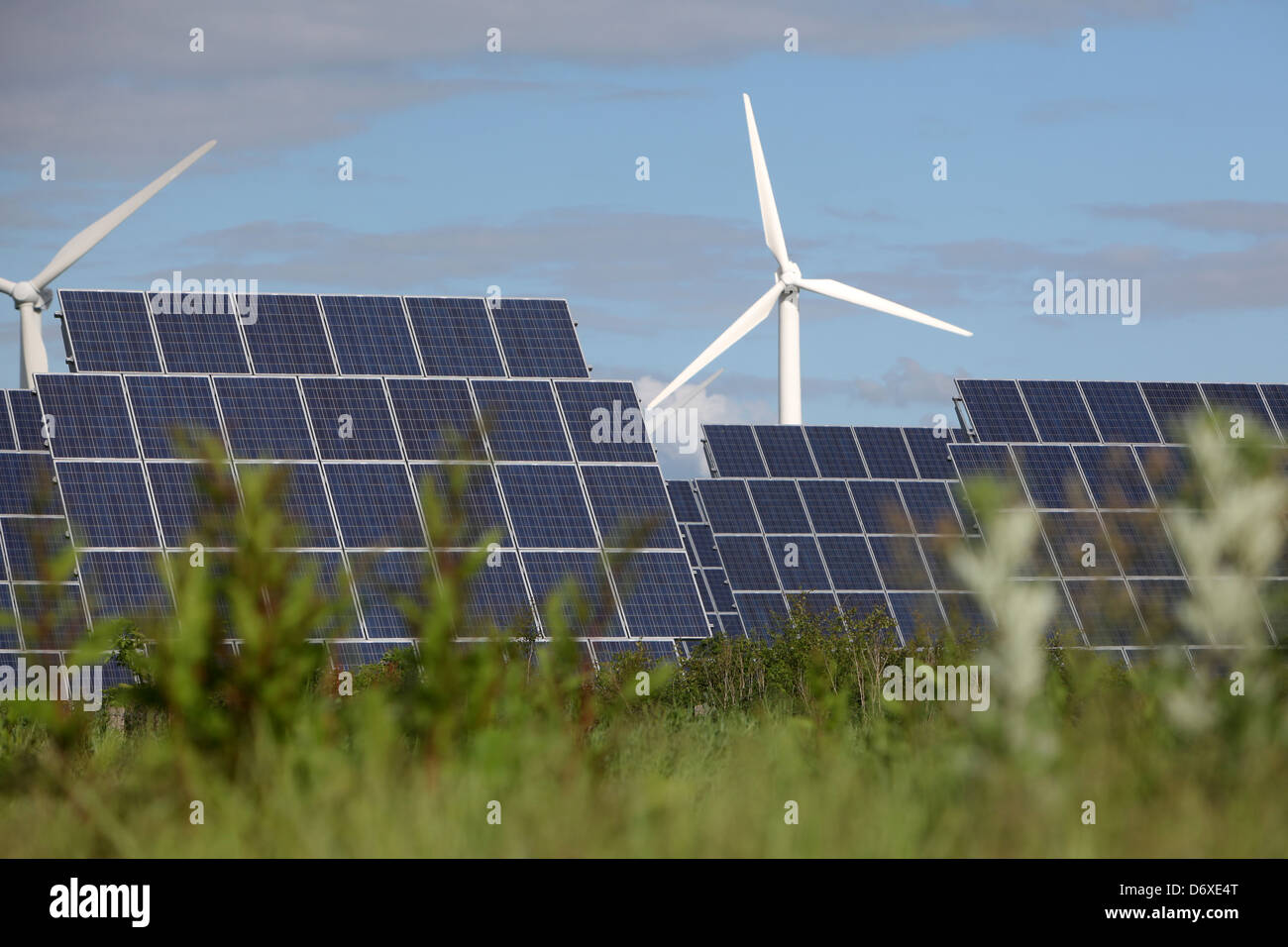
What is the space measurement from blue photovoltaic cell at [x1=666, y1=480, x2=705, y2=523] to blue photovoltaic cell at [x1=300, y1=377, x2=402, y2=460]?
9.42 metres

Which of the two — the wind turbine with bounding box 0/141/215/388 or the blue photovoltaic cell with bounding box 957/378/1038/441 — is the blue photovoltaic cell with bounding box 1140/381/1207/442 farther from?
the wind turbine with bounding box 0/141/215/388

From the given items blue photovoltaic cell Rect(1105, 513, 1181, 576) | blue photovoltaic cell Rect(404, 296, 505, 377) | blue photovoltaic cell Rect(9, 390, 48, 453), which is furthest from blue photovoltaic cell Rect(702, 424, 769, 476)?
blue photovoltaic cell Rect(9, 390, 48, 453)

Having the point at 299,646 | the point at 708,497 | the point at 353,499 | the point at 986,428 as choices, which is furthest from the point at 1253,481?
the point at 986,428

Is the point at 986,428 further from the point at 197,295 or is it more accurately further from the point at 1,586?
the point at 1,586

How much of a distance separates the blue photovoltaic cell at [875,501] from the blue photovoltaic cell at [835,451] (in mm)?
634

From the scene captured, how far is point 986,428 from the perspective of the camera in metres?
51.0

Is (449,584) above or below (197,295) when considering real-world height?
below

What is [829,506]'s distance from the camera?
155 feet

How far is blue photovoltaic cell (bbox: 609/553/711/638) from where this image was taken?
37094 mm

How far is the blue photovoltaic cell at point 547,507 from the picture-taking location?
38375 millimetres

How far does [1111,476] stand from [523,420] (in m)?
18.3

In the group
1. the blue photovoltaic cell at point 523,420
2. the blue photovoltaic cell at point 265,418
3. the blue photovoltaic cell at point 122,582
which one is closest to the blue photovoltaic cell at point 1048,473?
the blue photovoltaic cell at point 523,420
